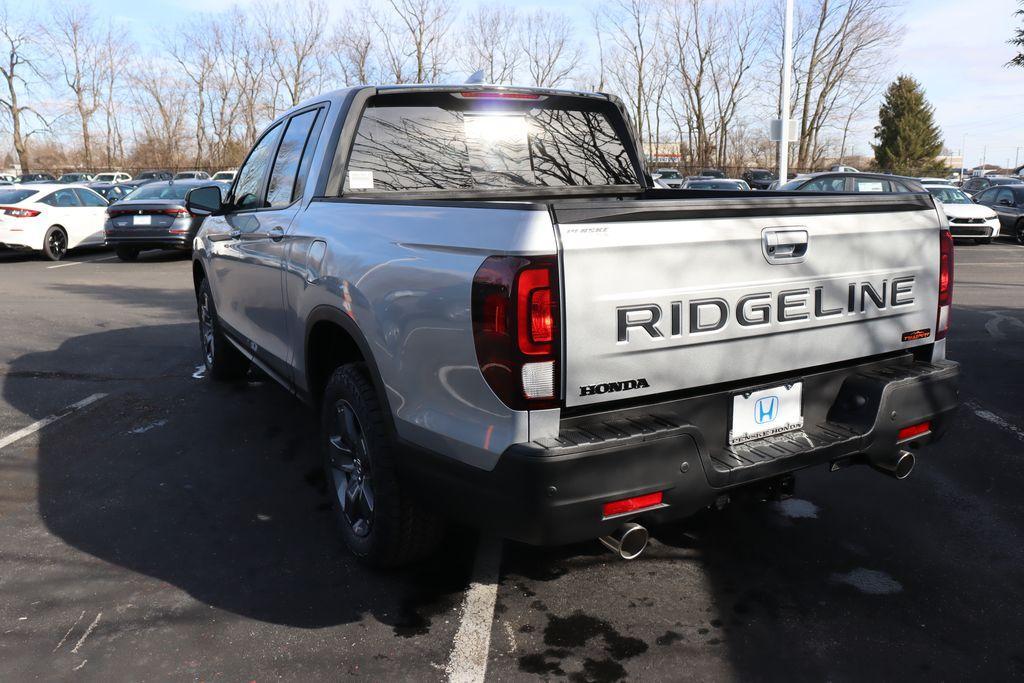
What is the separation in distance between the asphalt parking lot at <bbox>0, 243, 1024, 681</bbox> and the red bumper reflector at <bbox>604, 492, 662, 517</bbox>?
0.62 m

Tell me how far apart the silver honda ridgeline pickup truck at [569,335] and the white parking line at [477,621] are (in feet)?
1.01

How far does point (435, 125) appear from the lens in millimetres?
4055

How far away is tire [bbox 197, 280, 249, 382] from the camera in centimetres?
625

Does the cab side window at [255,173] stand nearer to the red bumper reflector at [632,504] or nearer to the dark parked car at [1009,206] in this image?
the red bumper reflector at [632,504]

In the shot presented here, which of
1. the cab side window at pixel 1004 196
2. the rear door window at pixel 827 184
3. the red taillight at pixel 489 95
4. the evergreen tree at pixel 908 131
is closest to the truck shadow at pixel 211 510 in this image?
the red taillight at pixel 489 95

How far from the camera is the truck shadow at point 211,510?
329 centimetres

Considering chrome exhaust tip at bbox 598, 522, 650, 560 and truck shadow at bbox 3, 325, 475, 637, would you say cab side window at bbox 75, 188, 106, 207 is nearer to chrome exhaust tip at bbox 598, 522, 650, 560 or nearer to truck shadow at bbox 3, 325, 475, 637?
truck shadow at bbox 3, 325, 475, 637

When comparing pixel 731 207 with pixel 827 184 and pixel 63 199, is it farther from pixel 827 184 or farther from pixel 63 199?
pixel 63 199

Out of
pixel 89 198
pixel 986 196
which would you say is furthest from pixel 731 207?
pixel 986 196

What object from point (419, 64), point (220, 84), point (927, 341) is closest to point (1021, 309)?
point (927, 341)

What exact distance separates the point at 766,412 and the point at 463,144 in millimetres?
2063

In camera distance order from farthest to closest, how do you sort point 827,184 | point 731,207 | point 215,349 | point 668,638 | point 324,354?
point 827,184, point 215,349, point 324,354, point 668,638, point 731,207

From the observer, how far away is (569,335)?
2.46 metres

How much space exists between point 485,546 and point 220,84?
6201 centimetres
